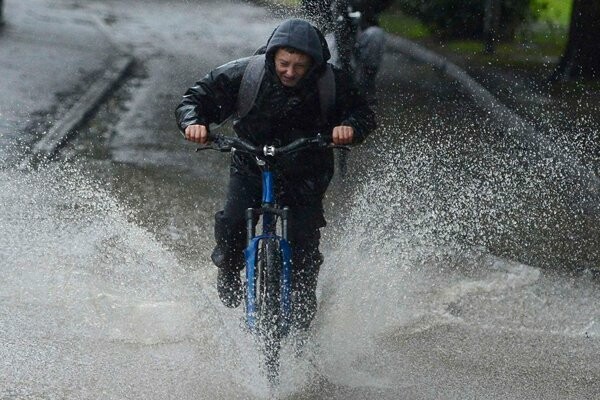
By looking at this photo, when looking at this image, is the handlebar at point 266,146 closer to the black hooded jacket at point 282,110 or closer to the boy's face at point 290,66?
the black hooded jacket at point 282,110

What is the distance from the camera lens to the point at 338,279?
7090mm

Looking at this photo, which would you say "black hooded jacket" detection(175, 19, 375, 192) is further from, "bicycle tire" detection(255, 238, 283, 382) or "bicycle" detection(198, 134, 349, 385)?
"bicycle tire" detection(255, 238, 283, 382)

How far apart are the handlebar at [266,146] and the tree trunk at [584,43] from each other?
8981mm

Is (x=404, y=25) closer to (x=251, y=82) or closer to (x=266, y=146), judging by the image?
(x=251, y=82)

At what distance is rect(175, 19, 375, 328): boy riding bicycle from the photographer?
5.36 metres

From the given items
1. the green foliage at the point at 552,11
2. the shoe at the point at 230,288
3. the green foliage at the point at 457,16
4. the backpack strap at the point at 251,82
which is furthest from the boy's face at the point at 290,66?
the green foliage at the point at 457,16

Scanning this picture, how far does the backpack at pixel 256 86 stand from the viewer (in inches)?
217

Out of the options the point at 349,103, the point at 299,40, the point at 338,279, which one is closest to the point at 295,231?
the point at 349,103

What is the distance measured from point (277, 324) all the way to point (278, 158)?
781 millimetres

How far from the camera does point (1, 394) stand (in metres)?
5.25

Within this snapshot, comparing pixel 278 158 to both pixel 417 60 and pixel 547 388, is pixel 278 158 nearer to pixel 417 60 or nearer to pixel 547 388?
pixel 547 388

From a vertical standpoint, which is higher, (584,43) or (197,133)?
(197,133)

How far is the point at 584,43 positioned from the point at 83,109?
587 cm

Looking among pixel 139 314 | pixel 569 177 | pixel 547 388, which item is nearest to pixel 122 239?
pixel 139 314
